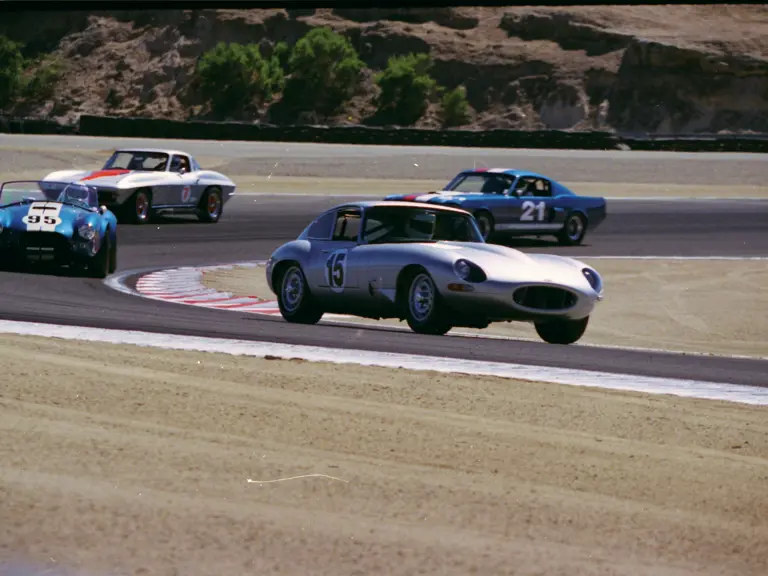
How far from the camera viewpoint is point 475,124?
261 ft

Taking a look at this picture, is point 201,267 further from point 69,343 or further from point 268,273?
point 69,343

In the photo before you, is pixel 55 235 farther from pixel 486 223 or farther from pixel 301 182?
pixel 301 182

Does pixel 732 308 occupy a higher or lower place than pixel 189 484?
lower

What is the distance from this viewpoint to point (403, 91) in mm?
78375

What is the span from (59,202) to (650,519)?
11.1 meters

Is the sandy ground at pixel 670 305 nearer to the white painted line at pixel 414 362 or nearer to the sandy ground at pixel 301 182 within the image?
the white painted line at pixel 414 362

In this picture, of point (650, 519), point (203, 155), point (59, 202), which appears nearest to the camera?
point (650, 519)

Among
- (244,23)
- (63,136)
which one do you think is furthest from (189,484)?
(244,23)

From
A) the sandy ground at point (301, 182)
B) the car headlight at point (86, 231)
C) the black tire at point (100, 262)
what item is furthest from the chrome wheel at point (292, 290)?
the sandy ground at point (301, 182)


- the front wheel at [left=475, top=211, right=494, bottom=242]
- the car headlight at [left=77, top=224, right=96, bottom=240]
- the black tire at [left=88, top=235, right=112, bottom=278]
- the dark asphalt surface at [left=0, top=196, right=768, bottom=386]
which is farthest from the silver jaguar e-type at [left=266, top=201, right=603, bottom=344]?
the front wheel at [left=475, top=211, right=494, bottom=242]

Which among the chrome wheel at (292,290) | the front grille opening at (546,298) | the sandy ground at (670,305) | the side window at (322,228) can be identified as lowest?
the sandy ground at (670,305)

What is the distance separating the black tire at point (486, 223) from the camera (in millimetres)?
20766

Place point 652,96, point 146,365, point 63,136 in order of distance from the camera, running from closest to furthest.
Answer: point 146,365
point 63,136
point 652,96

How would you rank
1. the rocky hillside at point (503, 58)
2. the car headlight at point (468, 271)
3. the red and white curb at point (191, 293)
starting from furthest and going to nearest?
the rocky hillside at point (503, 58) → the red and white curb at point (191, 293) → the car headlight at point (468, 271)
